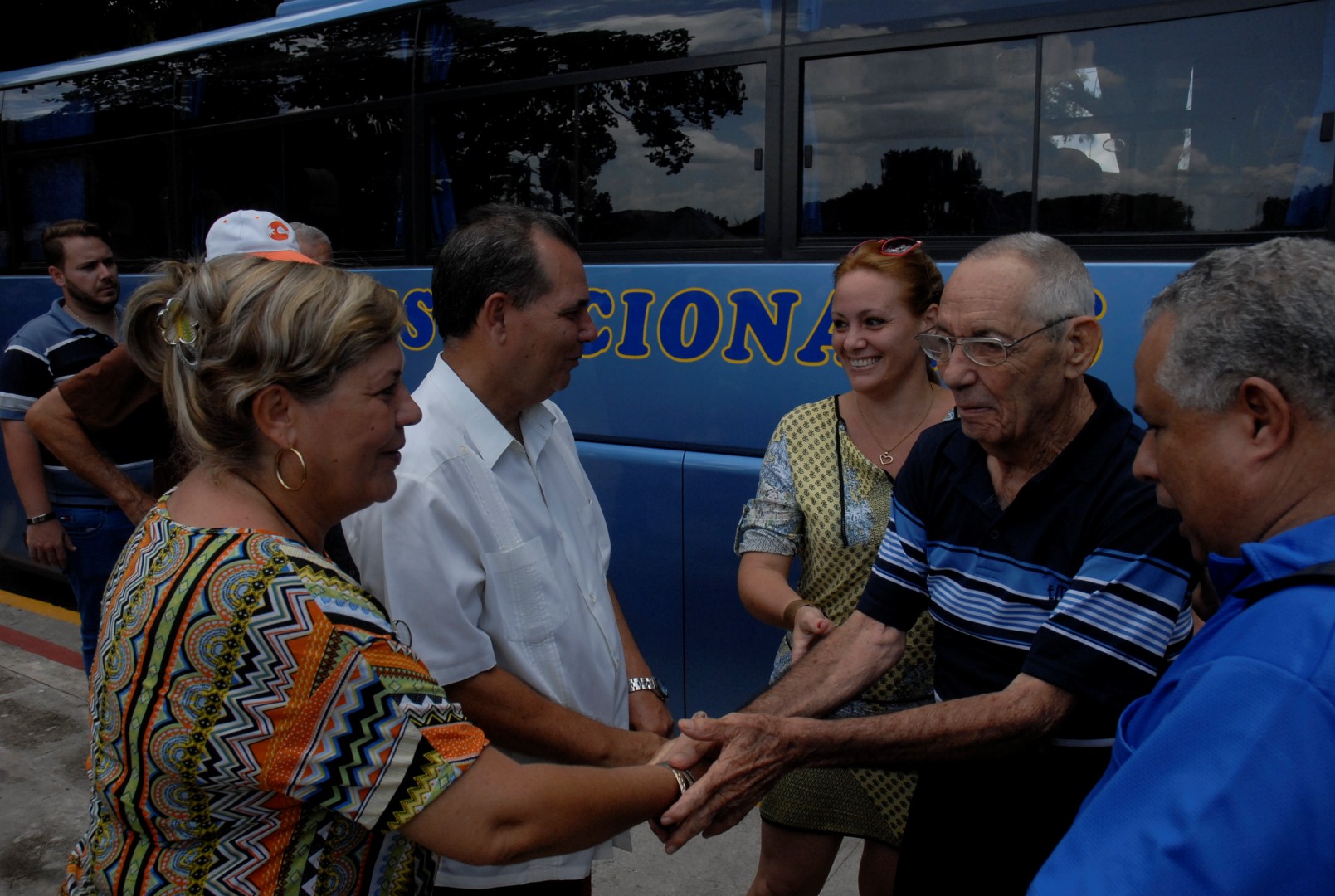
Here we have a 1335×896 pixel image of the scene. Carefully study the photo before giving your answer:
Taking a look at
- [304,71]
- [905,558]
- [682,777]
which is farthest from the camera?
[304,71]

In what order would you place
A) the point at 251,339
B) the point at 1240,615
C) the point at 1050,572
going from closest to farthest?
1. the point at 1240,615
2. the point at 251,339
3. the point at 1050,572

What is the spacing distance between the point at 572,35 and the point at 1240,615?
12.9 ft

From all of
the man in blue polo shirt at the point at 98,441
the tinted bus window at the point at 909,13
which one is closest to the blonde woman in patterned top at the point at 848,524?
the tinted bus window at the point at 909,13

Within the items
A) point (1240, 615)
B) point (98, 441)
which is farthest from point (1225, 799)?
point (98, 441)

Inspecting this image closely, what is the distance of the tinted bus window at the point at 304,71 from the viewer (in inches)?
192

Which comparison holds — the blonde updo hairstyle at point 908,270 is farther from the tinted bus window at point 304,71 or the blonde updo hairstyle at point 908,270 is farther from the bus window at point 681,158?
the tinted bus window at point 304,71

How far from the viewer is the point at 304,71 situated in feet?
16.9

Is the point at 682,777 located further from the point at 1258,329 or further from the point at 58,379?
the point at 58,379

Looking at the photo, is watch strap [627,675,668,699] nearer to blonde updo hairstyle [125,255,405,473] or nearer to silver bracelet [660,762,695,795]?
silver bracelet [660,762,695,795]

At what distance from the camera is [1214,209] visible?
3211 millimetres

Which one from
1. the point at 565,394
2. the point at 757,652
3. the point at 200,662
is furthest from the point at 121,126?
the point at 200,662

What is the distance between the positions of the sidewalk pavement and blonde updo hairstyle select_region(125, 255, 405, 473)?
2.58 m

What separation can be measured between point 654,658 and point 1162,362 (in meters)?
3.30

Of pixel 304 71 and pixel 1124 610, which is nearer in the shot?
pixel 1124 610
